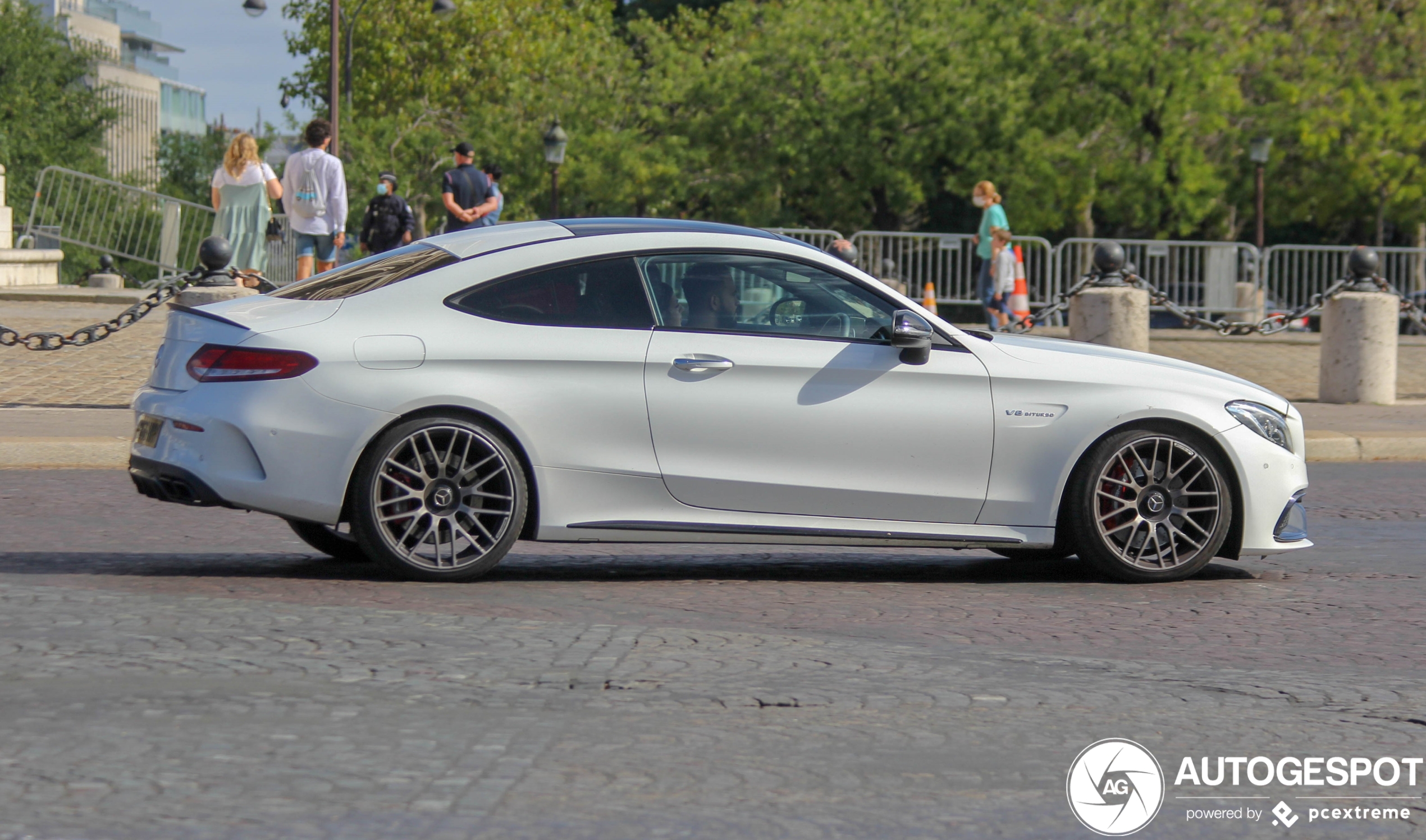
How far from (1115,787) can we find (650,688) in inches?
57.6

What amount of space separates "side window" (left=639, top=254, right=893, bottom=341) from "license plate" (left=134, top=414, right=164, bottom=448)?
1.94m

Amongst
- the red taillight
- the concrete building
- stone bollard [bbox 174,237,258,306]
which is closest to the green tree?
stone bollard [bbox 174,237,258,306]

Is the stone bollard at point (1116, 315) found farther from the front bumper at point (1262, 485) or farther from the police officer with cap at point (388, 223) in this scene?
the front bumper at point (1262, 485)

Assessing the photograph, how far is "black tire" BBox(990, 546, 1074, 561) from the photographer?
782cm

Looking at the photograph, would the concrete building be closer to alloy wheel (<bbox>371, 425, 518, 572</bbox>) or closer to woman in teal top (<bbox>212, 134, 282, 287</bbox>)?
woman in teal top (<bbox>212, 134, 282, 287</bbox>)

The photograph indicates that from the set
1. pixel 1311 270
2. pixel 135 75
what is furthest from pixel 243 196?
pixel 135 75

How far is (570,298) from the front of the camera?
7.36 m

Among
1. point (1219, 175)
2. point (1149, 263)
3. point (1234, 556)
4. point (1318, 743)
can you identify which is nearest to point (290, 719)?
point (1318, 743)

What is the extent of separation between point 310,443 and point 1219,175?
41379 millimetres

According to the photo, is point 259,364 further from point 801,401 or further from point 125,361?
point 125,361

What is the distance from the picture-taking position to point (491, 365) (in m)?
7.14

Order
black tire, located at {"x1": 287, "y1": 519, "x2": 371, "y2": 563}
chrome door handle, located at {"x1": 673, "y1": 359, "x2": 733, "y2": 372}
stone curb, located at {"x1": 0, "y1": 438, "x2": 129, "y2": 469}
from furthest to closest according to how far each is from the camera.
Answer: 1. stone curb, located at {"x1": 0, "y1": 438, "x2": 129, "y2": 469}
2. black tire, located at {"x1": 287, "y1": 519, "x2": 371, "y2": 563}
3. chrome door handle, located at {"x1": 673, "y1": 359, "x2": 733, "y2": 372}

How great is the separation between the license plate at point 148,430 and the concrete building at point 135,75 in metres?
86.4

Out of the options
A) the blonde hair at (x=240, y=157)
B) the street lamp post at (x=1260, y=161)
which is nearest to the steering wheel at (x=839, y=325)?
the blonde hair at (x=240, y=157)
